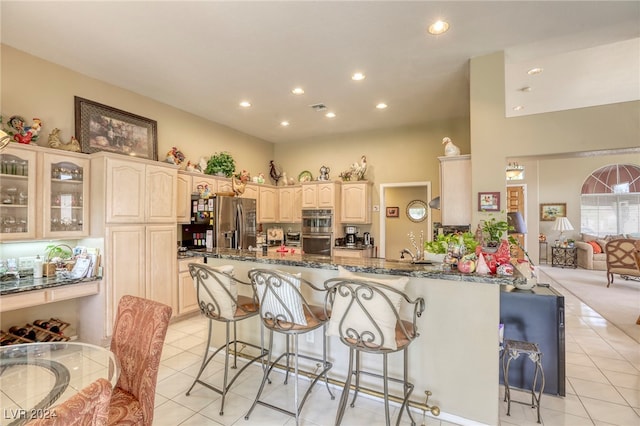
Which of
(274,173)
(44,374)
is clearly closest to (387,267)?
(44,374)

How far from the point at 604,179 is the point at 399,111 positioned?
8494mm

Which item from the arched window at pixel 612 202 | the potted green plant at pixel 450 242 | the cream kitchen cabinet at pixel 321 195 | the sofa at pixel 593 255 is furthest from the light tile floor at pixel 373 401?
the arched window at pixel 612 202

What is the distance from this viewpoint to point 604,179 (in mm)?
9219

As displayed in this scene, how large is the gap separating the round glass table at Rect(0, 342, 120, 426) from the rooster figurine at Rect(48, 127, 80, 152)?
2.41m

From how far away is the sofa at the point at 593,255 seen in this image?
7.97 meters

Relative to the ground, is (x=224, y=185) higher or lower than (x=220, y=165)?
lower

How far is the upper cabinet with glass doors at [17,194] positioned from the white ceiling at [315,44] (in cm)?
122

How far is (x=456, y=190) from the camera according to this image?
3701 mm

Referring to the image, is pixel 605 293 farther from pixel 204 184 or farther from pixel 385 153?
pixel 204 184

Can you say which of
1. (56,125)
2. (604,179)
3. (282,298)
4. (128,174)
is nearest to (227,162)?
(128,174)

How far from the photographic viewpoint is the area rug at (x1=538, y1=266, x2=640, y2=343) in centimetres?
432

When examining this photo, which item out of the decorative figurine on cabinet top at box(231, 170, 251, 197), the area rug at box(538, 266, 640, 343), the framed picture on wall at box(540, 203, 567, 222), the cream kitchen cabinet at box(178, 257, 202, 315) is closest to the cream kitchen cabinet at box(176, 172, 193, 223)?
the cream kitchen cabinet at box(178, 257, 202, 315)

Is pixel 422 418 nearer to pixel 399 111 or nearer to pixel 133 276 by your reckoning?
pixel 133 276

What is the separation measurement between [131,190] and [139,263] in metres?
0.93
